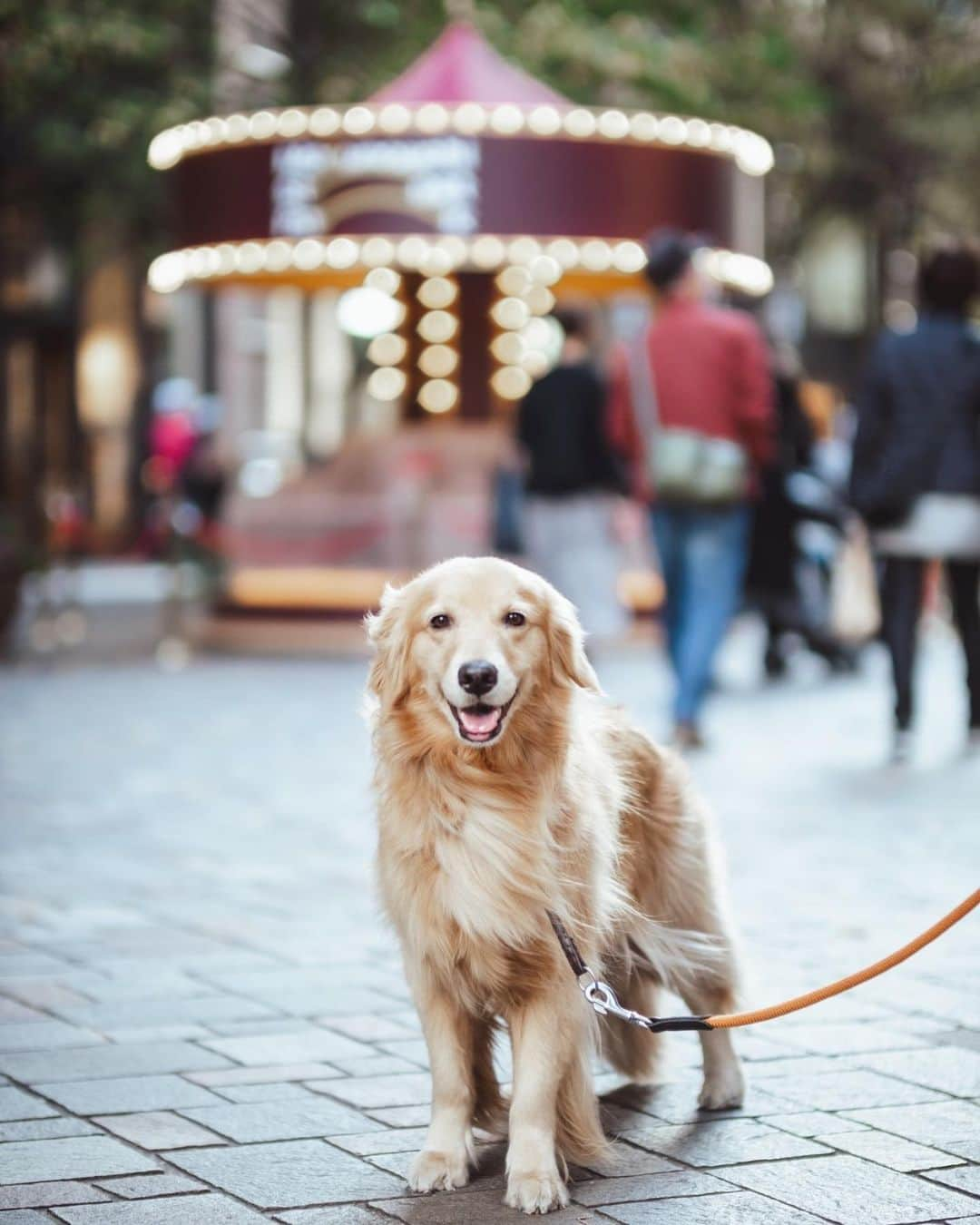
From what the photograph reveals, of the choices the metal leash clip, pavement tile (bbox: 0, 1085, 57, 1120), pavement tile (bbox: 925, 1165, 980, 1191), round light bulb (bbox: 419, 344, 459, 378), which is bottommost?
pavement tile (bbox: 0, 1085, 57, 1120)

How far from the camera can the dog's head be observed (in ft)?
12.5

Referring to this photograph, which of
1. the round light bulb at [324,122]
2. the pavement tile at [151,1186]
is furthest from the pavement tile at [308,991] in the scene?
the round light bulb at [324,122]

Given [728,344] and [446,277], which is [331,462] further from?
[728,344]

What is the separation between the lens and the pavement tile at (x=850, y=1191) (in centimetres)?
361

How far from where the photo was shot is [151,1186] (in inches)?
149

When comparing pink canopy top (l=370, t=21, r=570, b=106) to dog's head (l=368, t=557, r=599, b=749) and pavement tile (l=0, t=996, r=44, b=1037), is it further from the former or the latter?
dog's head (l=368, t=557, r=599, b=749)

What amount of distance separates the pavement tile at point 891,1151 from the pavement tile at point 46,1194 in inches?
53.1

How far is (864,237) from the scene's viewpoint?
1649 inches

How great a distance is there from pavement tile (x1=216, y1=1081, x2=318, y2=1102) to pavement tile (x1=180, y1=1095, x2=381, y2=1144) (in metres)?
0.03

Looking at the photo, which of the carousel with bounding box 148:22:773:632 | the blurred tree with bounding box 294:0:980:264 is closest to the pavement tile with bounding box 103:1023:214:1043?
the carousel with bounding box 148:22:773:632

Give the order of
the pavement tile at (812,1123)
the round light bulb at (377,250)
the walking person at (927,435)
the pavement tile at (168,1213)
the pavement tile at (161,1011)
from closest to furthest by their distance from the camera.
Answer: the pavement tile at (168,1213)
the pavement tile at (812,1123)
the pavement tile at (161,1011)
the walking person at (927,435)
the round light bulb at (377,250)

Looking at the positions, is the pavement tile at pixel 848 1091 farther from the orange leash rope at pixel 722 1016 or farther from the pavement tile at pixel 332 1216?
the pavement tile at pixel 332 1216

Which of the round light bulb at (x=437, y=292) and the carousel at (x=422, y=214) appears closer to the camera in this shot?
the carousel at (x=422, y=214)

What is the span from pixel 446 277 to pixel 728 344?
982 centimetres
